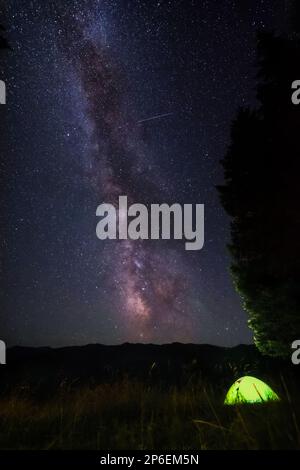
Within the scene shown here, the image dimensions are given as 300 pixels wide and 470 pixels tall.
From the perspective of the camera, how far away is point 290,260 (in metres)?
11.4

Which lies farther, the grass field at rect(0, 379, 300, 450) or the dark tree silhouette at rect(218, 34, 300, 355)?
the dark tree silhouette at rect(218, 34, 300, 355)

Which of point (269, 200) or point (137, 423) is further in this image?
point (269, 200)

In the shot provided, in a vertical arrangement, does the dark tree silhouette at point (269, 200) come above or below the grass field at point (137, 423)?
above

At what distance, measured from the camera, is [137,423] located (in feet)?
16.2

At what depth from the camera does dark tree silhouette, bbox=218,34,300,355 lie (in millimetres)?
11391

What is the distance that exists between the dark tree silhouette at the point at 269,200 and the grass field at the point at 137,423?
5960 millimetres

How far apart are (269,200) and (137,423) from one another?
8.48 meters

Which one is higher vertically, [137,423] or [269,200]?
[269,200]

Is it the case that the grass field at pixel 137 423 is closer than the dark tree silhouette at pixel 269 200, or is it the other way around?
the grass field at pixel 137 423

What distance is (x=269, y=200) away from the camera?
467 inches

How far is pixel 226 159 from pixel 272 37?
3.91 meters

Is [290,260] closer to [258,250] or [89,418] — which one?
[258,250]

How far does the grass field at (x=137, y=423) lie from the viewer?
360 cm

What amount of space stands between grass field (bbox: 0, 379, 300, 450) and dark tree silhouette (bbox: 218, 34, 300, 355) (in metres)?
5.96
